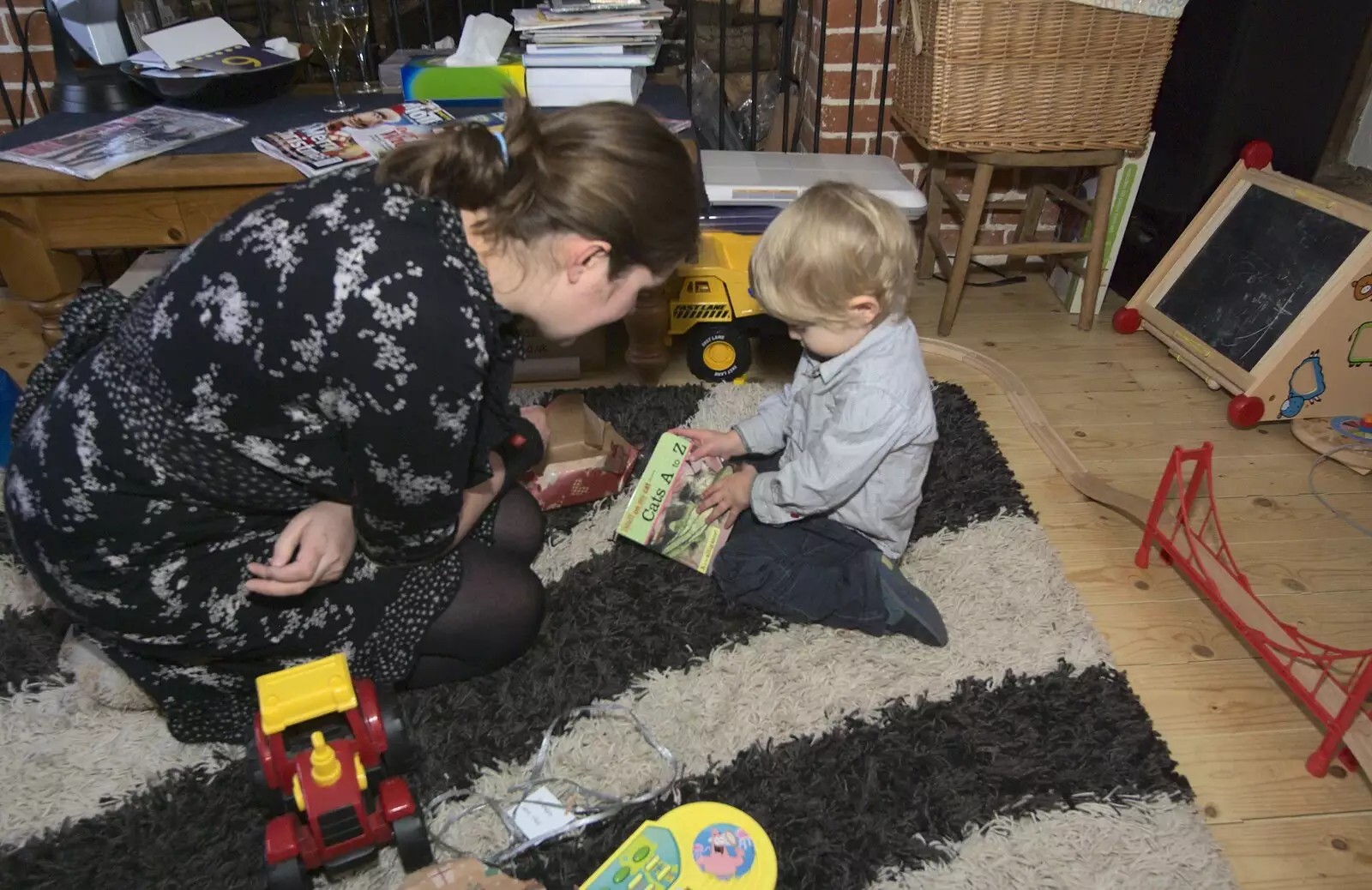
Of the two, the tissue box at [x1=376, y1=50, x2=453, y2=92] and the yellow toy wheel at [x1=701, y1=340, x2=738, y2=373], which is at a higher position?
the tissue box at [x1=376, y1=50, x2=453, y2=92]

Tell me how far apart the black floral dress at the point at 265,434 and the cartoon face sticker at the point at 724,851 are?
1.32 ft

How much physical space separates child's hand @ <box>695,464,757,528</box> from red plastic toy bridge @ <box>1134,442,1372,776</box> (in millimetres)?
598

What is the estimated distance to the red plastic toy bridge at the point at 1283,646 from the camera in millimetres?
1077

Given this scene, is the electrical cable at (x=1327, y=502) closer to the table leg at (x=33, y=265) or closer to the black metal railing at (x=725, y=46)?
the black metal railing at (x=725, y=46)

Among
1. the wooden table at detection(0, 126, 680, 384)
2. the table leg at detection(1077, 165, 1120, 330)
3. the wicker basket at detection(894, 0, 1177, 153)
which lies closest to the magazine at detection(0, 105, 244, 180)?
the wooden table at detection(0, 126, 680, 384)

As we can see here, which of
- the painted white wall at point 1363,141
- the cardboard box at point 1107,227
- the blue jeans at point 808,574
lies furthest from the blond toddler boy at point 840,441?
the painted white wall at point 1363,141

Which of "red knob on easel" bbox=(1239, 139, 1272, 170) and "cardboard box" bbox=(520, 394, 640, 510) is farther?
"red knob on easel" bbox=(1239, 139, 1272, 170)

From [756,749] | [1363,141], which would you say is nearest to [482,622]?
[756,749]

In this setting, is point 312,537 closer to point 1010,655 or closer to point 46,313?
point 1010,655

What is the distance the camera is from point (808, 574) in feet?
4.23

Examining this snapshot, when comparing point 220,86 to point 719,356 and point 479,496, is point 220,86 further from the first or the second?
point 479,496

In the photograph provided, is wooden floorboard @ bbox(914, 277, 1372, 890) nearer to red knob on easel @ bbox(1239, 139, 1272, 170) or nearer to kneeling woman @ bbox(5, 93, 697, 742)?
red knob on easel @ bbox(1239, 139, 1272, 170)

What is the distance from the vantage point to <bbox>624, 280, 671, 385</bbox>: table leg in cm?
173

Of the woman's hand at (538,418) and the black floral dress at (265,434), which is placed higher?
the black floral dress at (265,434)
